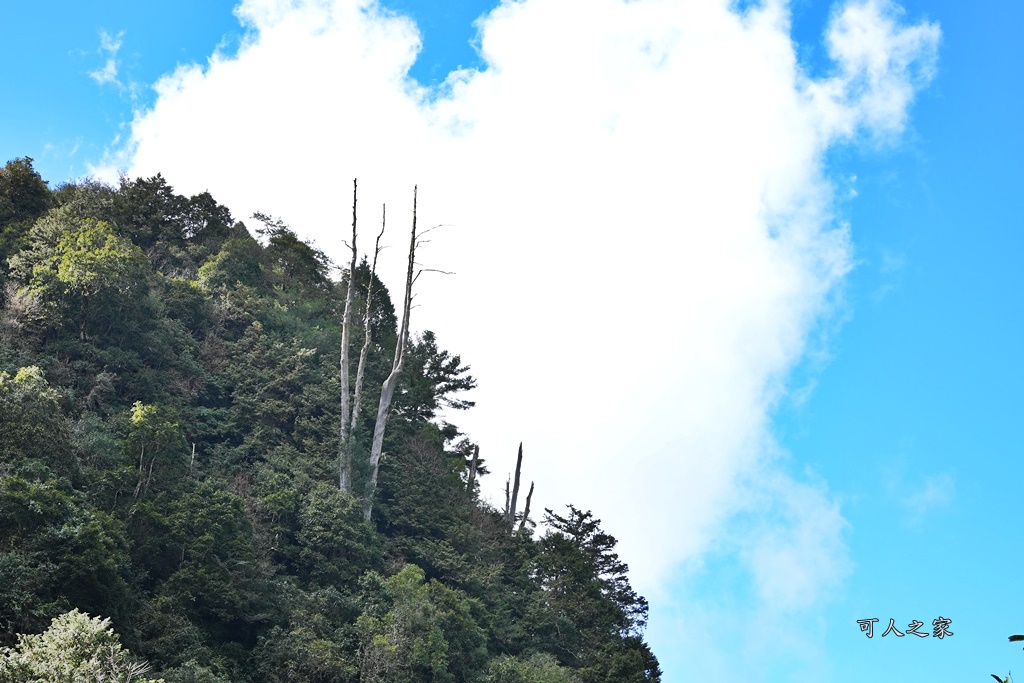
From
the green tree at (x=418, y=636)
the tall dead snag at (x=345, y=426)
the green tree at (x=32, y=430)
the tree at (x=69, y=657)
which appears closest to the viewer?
the tree at (x=69, y=657)

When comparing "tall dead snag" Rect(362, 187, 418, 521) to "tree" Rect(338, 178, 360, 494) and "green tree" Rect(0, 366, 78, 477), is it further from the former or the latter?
"green tree" Rect(0, 366, 78, 477)

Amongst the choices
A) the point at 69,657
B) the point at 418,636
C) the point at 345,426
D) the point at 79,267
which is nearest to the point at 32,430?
the point at 69,657

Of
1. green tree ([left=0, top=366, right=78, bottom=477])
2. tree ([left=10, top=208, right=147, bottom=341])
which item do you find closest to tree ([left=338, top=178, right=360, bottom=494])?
tree ([left=10, top=208, right=147, bottom=341])

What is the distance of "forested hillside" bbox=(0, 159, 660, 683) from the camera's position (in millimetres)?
16891

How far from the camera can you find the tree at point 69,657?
1232 cm

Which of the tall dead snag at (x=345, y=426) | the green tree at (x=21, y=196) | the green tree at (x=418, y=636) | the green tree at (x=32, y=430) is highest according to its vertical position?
the green tree at (x=21, y=196)

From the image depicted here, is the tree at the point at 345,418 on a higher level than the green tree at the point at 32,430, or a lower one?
higher

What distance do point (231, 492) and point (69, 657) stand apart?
1007 centimetres

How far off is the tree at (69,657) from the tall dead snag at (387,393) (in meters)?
14.6

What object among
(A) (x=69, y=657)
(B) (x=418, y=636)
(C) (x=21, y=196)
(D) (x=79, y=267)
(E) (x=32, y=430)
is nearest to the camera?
(A) (x=69, y=657)

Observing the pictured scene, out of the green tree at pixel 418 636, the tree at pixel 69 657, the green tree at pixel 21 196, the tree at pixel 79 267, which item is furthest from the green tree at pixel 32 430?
the green tree at pixel 21 196

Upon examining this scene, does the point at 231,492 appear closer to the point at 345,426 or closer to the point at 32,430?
the point at 32,430

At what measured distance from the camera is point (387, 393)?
30781mm

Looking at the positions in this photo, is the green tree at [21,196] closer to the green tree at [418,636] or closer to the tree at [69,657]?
the green tree at [418,636]
